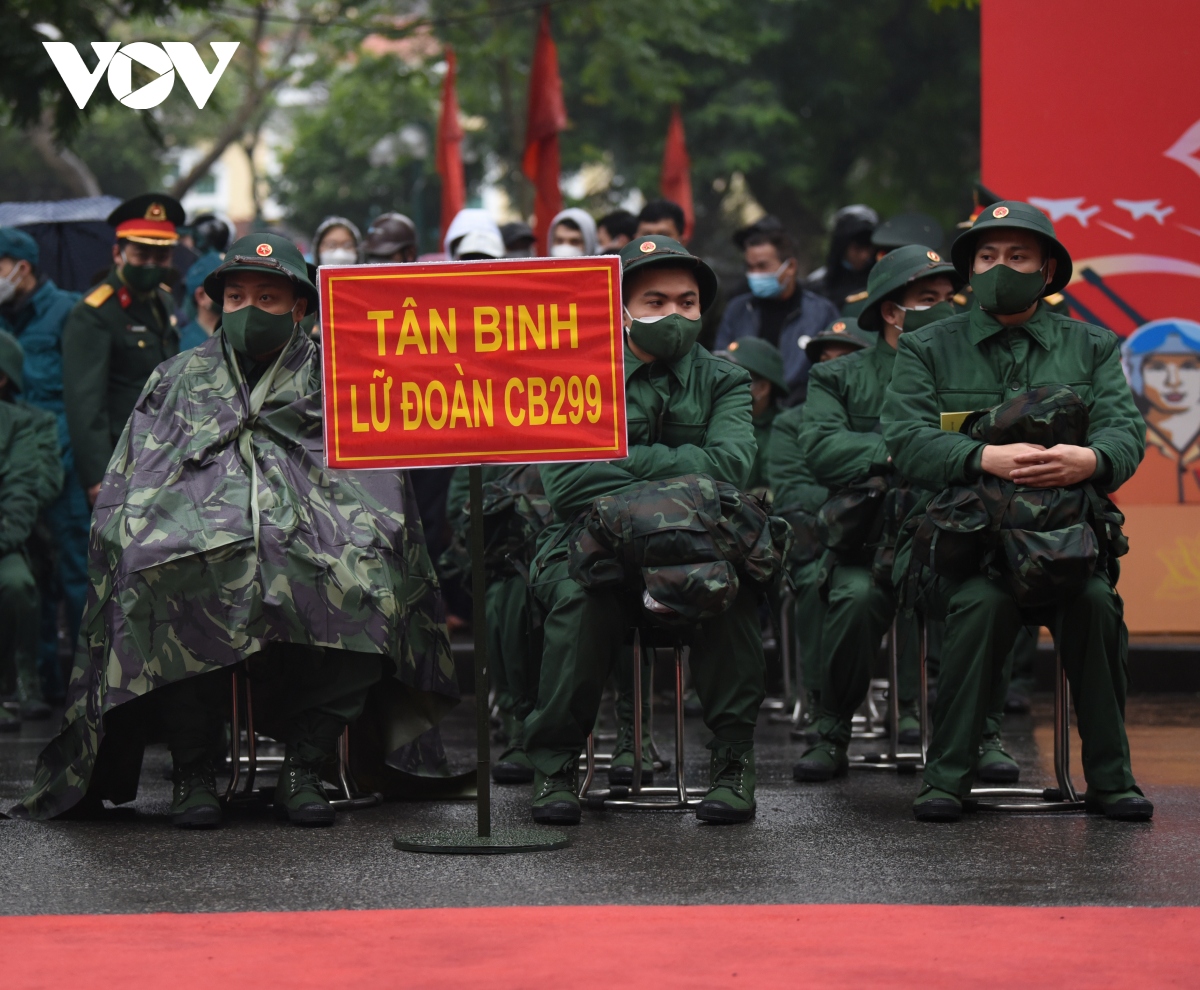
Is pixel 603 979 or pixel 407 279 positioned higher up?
pixel 407 279

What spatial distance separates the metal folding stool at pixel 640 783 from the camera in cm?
774

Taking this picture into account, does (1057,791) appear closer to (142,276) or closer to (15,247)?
(142,276)

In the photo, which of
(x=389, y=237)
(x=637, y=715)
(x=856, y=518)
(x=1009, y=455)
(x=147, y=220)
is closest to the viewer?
(x=1009, y=455)

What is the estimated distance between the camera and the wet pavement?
5980 millimetres

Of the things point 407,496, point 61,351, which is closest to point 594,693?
point 407,496

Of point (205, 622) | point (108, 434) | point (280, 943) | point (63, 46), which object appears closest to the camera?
point (280, 943)

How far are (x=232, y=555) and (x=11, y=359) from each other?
413cm

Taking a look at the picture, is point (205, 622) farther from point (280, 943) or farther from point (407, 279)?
point (280, 943)

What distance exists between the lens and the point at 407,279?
6863 mm

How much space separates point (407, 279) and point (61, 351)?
5.37 metres

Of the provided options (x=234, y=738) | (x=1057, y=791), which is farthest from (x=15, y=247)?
(x=1057, y=791)

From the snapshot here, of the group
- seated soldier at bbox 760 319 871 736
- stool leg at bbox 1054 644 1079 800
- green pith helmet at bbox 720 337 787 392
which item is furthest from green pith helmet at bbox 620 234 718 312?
green pith helmet at bbox 720 337 787 392

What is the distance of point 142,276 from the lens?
10953 millimetres

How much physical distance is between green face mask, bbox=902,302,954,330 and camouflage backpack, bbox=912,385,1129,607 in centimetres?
155
